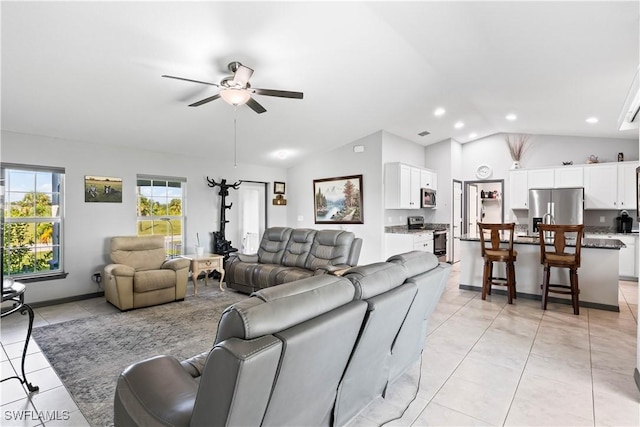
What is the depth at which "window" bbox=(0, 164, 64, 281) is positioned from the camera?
4387 millimetres

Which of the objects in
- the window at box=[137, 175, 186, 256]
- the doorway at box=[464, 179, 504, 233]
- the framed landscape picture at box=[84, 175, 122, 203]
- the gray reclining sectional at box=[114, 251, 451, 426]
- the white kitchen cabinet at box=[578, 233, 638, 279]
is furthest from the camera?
the doorway at box=[464, 179, 504, 233]

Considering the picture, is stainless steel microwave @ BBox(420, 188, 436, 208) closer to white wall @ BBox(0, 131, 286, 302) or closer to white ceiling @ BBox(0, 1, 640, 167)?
white ceiling @ BBox(0, 1, 640, 167)

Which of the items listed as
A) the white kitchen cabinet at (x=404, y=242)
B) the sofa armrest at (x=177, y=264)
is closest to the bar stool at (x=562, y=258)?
the white kitchen cabinet at (x=404, y=242)

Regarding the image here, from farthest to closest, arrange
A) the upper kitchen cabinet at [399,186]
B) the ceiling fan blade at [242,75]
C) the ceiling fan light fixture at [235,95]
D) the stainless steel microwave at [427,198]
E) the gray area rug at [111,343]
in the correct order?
1. the stainless steel microwave at [427,198]
2. the upper kitchen cabinet at [399,186]
3. the ceiling fan light fixture at [235,95]
4. the ceiling fan blade at [242,75]
5. the gray area rug at [111,343]

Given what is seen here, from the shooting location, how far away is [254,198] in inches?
288

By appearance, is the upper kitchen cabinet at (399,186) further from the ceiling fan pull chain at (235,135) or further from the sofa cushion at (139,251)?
the sofa cushion at (139,251)

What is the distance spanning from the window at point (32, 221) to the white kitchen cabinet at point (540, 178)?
8399 millimetres

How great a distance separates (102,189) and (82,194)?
27cm

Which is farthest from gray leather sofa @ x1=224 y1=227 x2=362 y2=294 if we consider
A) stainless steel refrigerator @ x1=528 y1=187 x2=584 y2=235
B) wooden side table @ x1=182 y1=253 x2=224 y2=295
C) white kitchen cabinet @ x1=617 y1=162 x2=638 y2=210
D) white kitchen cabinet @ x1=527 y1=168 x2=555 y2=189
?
white kitchen cabinet @ x1=617 y1=162 x2=638 y2=210

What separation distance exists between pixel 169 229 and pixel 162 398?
5019 millimetres

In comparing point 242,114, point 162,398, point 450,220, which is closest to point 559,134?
point 450,220

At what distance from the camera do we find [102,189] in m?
5.05

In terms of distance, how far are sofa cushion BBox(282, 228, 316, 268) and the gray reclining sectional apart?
298 centimetres

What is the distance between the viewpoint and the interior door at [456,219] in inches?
309
